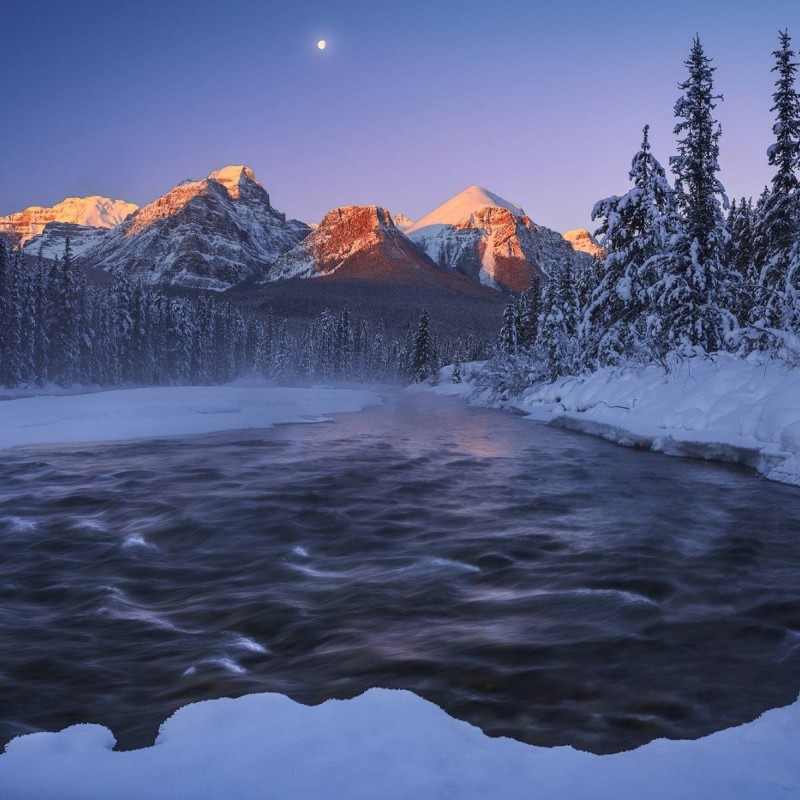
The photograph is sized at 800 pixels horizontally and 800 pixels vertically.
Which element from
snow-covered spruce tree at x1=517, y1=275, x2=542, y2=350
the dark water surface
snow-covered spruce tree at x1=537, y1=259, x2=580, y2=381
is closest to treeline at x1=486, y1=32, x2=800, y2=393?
snow-covered spruce tree at x1=537, y1=259, x2=580, y2=381

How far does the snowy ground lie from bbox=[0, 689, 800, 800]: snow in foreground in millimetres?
9625

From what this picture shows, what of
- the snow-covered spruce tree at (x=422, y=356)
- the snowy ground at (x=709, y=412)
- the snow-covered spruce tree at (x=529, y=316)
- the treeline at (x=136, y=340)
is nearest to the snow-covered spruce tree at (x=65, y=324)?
the treeline at (x=136, y=340)

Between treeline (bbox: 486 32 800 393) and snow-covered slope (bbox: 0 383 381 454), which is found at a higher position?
treeline (bbox: 486 32 800 393)

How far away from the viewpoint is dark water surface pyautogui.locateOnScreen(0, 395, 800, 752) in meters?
3.78

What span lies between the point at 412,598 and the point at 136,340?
77.9 m

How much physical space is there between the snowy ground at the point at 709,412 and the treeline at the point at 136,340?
5345cm

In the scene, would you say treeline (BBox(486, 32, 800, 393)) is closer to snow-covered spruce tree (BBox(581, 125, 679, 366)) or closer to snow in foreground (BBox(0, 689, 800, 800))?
snow-covered spruce tree (BBox(581, 125, 679, 366))

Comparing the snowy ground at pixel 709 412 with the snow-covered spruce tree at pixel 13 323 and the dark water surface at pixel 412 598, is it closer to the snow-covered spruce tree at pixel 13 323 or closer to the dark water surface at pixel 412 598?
the dark water surface at pixel 412 598

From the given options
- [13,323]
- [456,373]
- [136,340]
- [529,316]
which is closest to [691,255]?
[529,316]

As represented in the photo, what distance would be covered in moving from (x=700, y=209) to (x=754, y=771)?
25.9 meters

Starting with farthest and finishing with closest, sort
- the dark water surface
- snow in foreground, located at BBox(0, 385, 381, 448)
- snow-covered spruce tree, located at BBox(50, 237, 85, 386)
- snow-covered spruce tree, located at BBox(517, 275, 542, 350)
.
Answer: snow-covered spruce tree, located at BBox(50, 237, 85, 386), snow-covered spruce tree, located at BBox(517, 275, 542, 350), snow in foreground, located at BBox(0, 385, 381, 448), the dark water surface

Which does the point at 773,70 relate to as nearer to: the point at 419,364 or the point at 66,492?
the point at 66,492

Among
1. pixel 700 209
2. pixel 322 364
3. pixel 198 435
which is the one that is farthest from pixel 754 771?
pixel 322 364

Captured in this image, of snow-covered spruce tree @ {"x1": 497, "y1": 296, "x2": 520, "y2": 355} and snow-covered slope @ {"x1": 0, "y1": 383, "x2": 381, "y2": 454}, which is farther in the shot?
snow-covered spruce tree @ {"x1": 497, "y1": 296, "x2": 520, "y2": 355}
